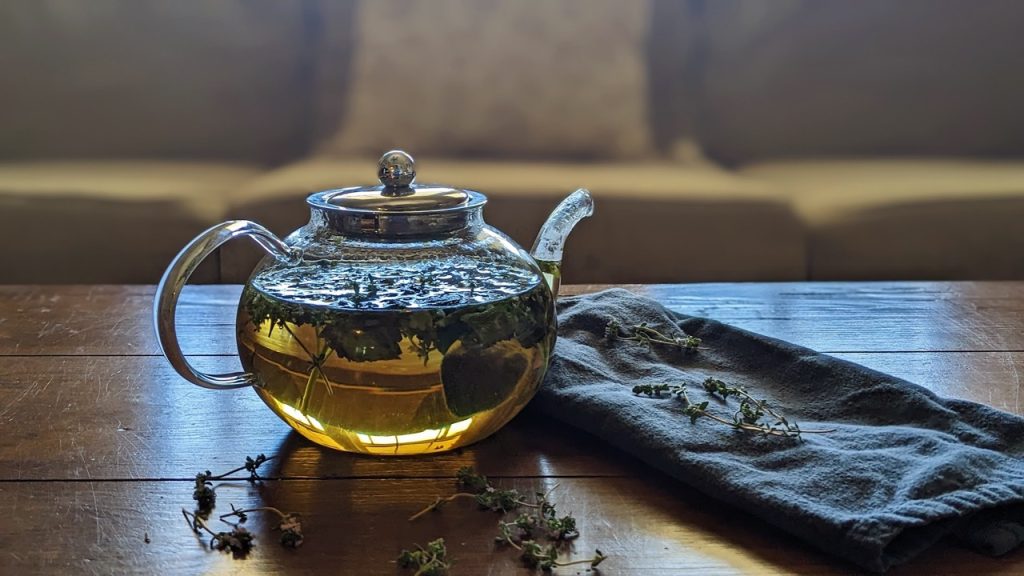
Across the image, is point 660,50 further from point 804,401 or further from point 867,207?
point 804,401

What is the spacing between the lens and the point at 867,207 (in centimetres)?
186

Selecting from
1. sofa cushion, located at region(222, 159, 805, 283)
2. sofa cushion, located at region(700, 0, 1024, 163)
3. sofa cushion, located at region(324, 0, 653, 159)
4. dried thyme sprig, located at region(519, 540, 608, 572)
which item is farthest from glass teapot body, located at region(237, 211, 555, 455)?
sofa cushion, located at region(700, 0, 1024, 163)

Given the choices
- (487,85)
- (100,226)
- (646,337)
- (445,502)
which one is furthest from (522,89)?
(445,502)

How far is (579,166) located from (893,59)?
0.68 meters

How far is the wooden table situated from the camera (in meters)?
0.52

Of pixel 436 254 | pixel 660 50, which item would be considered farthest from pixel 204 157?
pixel 436 254

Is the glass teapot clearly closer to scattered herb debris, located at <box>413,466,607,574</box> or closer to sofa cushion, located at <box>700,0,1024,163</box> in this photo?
scattered herb debris, located at <box>413,466,607,574</box>

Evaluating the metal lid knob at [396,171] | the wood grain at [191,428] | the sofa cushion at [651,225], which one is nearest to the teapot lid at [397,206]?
the metal lid knob at [396,171]

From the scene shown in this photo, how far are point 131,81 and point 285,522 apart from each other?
1715mm

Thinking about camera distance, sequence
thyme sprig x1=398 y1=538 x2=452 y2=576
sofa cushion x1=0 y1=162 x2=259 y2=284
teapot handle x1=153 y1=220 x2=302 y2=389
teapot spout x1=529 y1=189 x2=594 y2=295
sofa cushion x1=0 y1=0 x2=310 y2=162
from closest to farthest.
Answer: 1. thyme sprig x1=398 y1=538 x2=452 y2=576
2. teapot handle x1=153 y1=220 x2=302 y2=389
3. teapot spout x1=529 y1=189 x2=594 y2=295
4. sofa cushion x1=0 y1=162 x2=259 y2=284
5. sofa cushion x1=0 y1=0 x2=310 y2=162

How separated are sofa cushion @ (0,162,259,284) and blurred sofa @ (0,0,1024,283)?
9 cm

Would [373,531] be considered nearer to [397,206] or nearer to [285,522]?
A: [285,522]

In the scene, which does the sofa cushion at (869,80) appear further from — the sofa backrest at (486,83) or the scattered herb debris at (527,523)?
the scattered herb debris at (527,523)

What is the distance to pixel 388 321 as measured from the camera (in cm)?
57
